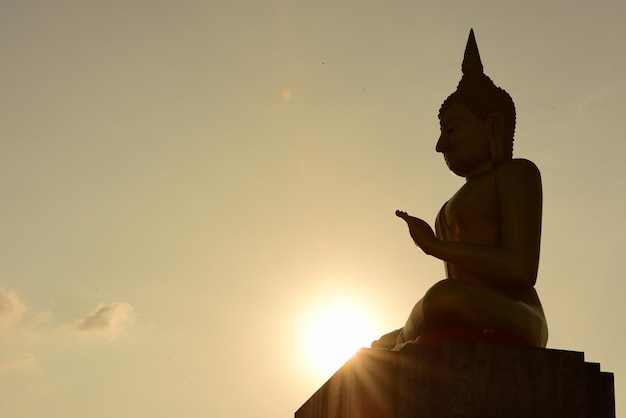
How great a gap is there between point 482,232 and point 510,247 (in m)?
0.46

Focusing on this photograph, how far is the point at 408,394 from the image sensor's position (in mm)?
6766

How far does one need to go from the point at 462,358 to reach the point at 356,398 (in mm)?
1009

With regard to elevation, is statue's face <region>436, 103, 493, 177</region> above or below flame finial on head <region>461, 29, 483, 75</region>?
below

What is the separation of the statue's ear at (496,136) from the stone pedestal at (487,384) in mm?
2374

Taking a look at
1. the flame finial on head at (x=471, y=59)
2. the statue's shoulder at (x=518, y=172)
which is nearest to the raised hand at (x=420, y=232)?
the statue's shoulder at (x=518, y=172)

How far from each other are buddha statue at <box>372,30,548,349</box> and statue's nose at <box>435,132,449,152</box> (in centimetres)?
1

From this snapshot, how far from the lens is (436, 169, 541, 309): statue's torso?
7914 mm

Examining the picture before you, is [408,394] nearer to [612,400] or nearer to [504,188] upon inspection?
[612,400]

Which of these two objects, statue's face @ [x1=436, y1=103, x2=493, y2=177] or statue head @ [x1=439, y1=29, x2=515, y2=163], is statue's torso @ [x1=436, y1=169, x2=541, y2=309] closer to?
statue's face @ [x1=436, y1=103, x2=493, y2=177]

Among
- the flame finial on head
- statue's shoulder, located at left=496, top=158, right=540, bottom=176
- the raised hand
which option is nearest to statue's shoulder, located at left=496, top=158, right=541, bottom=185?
statue's shoulder, located at left=496, top=158, right=540, bottom=176

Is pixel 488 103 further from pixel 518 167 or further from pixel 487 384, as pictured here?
pixel 487 384

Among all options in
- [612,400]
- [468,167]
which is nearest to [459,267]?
[468,167]

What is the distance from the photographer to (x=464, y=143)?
859cm

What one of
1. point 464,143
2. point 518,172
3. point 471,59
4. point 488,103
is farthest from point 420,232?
point 471,59
